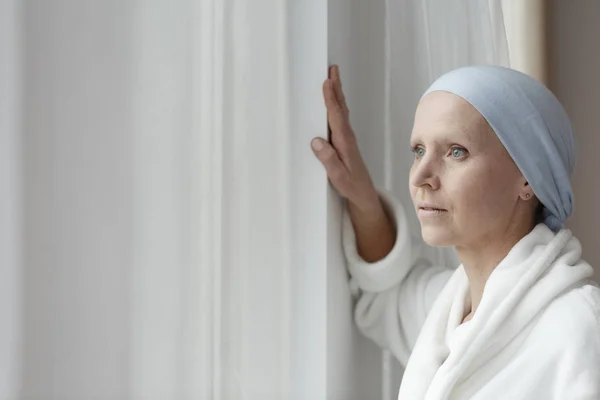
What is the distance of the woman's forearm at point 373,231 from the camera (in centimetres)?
143

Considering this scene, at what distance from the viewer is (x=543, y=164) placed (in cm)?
115

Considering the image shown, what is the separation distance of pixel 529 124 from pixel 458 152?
0.11 meters

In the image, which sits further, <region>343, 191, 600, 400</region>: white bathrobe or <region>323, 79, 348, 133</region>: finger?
<region>323, 79, 348, 133</region>: finger

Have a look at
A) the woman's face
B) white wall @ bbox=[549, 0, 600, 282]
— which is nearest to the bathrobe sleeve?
the woman's face

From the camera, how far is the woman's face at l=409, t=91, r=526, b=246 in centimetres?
115

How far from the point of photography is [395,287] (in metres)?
1.47

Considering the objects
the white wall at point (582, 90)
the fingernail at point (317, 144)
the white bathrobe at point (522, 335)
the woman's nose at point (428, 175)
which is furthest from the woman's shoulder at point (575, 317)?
the white wall at point (582, 90)

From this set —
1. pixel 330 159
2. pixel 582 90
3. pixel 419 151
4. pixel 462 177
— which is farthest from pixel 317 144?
pixel 582 90

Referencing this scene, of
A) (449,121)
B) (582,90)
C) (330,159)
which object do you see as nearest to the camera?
(449,121)

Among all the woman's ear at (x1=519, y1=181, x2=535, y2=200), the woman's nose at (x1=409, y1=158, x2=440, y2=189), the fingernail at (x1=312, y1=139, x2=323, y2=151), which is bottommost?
the woman's ear at (x1=519, y1=181, x2=535, y2=200)

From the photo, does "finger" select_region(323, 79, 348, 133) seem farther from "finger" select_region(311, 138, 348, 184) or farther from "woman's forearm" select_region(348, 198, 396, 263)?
"woman's forearm" select_region(348, 198, 396, 263)

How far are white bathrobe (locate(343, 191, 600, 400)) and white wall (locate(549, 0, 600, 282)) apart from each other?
106 cm

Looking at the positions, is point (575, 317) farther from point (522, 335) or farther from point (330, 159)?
point (330, 159)

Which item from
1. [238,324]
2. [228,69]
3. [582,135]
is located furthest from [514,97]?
[582,135]
